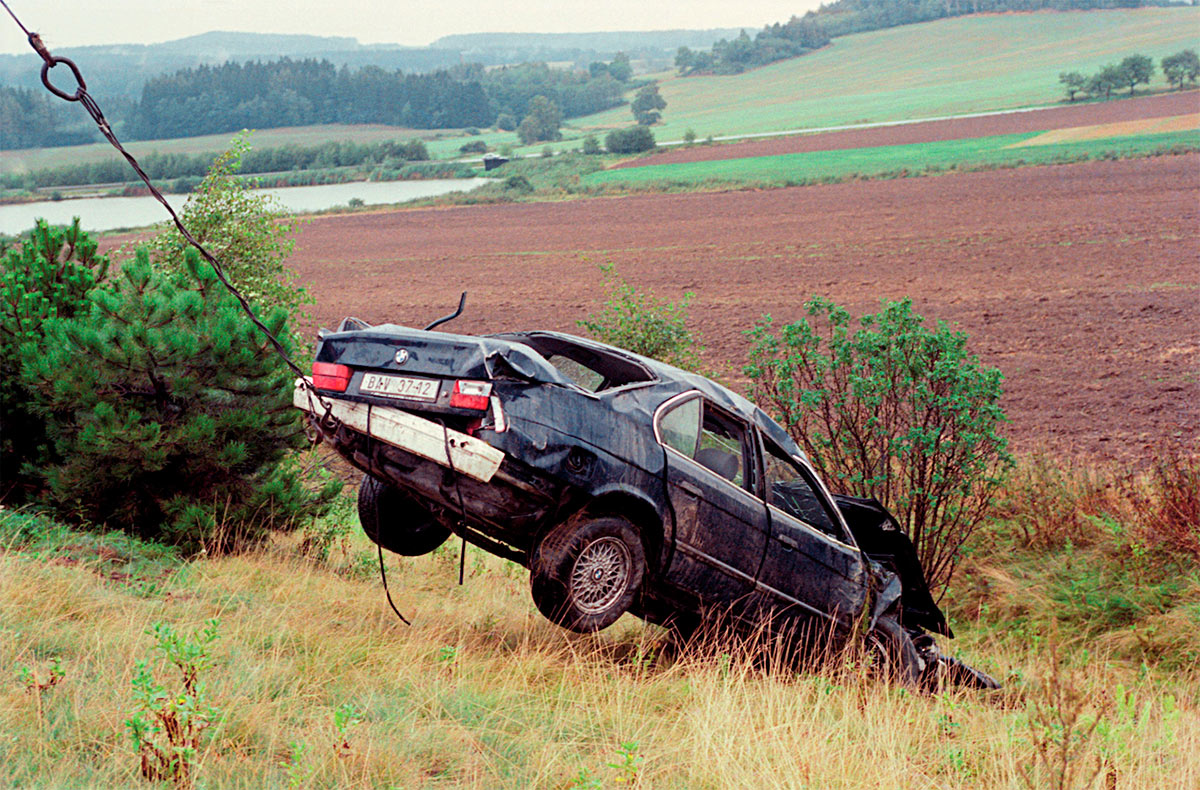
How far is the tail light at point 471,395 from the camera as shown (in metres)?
5.12

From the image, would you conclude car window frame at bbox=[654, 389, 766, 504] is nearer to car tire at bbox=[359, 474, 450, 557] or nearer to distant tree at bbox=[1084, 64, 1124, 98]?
car tire at bbox=[359, 474, 450, 557]

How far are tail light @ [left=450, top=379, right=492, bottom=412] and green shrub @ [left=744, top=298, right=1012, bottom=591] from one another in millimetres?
5500

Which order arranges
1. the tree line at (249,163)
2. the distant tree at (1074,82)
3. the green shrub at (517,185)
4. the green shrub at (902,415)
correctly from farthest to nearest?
1. the distant tree at (1074,82)
2. the green shrub at (517,185)
3. the tree line at (249,163)
4. the green shrub at (902,415)

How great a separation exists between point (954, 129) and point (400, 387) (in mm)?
104127

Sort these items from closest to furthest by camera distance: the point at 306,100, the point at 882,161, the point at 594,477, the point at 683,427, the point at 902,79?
1. the point at 594,477
2. the point at 683,427
3. the point at 882,161
4. the point at 306,100
5. the point at 902,79

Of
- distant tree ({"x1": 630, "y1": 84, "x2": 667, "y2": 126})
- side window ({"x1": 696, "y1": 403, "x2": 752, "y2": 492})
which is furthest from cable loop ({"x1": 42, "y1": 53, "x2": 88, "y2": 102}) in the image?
distant tree ({"x1": 630, "y1": 84, "x2": 667, "y2": 126})

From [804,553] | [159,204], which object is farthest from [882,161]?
[804,553]

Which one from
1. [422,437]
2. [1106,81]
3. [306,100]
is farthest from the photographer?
[306,100]

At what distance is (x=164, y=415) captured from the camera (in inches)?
308

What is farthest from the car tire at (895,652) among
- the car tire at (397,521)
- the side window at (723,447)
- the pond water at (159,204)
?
the pond water at (159,204)

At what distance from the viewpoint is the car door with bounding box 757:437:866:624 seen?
6.20m

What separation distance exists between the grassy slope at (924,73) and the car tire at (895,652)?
4768 inches

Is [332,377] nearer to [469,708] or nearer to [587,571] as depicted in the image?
[587,571]

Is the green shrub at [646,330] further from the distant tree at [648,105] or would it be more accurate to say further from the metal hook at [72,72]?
the distant tree at [648,105]
